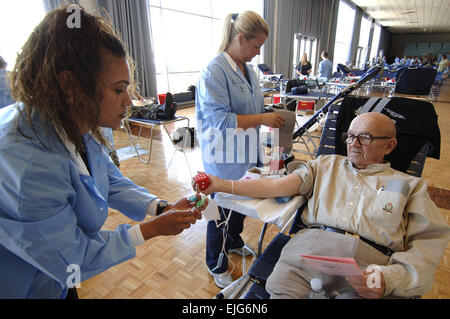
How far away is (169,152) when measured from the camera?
3.85 meters

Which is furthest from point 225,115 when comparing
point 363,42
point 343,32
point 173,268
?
point 363,42

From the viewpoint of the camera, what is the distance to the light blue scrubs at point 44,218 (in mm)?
539

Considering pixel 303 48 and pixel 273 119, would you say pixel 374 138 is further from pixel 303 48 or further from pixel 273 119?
pixel 303 48

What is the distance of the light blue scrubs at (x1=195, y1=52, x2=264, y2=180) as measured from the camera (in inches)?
49.1

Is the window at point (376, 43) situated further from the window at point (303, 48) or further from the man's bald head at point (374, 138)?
the man's bald head at point (374, 138)

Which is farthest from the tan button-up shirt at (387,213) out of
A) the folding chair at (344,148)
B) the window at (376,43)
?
the window at (376,43)

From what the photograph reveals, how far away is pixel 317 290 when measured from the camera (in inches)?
33.5

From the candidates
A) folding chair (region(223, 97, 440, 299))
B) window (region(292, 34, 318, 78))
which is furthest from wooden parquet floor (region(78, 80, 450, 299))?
window (region(292, 34, 318, 78))

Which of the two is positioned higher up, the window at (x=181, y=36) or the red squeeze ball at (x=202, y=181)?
the window at (x=181, y=36)

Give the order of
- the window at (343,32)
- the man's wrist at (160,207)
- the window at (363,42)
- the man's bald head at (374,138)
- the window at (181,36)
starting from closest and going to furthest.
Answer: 1. the man's wrist at (160,207)
2. the man's bald head at (374,138)
3. the window at (181,36)
4. the window at (343,32)
5. the window at (363,42)

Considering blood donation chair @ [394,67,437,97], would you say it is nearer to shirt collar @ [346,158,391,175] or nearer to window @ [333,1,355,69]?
shirt collar @ [346,158,391,175]

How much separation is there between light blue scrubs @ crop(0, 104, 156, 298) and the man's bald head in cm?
103
